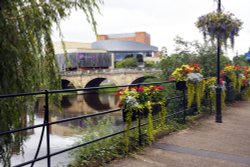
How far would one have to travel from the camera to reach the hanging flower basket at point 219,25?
811cm

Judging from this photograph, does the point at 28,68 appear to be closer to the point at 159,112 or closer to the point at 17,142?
the point at 17,142

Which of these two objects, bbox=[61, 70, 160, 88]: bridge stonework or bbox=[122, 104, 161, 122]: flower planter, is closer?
bbox=[122, 104, 161, 122]: flower planter

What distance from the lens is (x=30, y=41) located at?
349 centimetres

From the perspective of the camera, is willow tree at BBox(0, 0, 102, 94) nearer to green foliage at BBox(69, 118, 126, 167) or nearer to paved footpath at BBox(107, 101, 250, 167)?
green foliage at BBox(69, 118, 126, 167)

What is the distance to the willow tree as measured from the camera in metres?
3.24

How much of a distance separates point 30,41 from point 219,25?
6035mm

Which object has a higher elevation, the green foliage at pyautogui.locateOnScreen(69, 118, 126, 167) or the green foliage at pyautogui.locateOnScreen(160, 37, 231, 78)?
the green foliage at pyautogui.locateOnScreen(160, 37, 231, 78)

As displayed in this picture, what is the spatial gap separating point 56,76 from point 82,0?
1.08m

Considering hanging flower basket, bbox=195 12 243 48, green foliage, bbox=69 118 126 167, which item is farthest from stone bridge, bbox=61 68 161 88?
green foliage, bbox=69 118 126 167

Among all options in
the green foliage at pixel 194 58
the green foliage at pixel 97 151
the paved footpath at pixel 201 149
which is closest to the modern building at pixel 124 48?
the green foliage at pixel 194 58

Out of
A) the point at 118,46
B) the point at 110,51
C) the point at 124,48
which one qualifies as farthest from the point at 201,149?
the point at 118,46

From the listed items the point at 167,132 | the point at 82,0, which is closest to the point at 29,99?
the point at 82,0

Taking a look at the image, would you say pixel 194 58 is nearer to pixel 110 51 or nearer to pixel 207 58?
pixel 207 58

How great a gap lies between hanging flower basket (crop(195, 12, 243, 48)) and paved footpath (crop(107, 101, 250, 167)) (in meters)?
2.54
